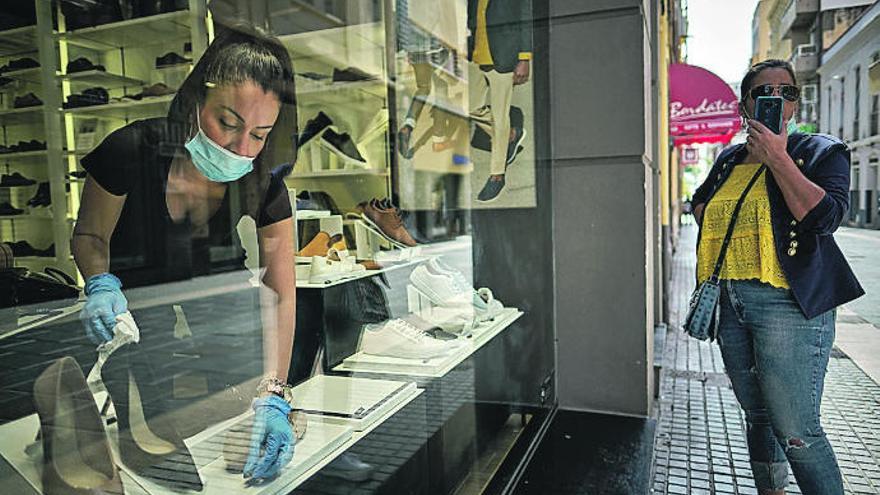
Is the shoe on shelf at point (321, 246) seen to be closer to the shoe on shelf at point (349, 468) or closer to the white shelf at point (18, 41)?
the shoe on shelf at point (349, 468)

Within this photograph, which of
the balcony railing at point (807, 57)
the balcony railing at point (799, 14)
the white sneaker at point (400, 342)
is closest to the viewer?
the white sneaker at point (400, 342)

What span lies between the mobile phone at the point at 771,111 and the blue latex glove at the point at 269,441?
1.97 meters

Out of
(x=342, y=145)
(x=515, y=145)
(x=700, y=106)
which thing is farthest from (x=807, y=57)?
(x=700, y=106)

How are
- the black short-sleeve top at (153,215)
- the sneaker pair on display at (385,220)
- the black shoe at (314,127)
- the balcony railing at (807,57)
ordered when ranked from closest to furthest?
the black short-sleeve top at (153,215) < the black shoe at (314,127) < the sneaker pair on display at (385,220) < the balcony railing at (807,57)

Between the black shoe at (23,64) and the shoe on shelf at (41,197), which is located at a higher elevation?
the black shoe at (23,64)

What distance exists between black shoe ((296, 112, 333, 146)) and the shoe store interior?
0.06 feet

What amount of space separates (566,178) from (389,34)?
1452 millimetres

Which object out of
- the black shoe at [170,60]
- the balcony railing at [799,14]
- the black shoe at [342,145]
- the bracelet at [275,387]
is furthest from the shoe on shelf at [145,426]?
the balcony railing at [799,14]

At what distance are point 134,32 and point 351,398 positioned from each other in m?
1.38

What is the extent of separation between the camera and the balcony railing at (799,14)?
382 centimetres

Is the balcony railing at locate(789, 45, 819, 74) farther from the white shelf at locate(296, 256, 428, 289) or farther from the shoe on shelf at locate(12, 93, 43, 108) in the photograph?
the shoe on shelf at locate(12, 93, 43, 108)

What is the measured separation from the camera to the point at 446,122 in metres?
3.66

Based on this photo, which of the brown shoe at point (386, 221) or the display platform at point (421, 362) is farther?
the brown shoe at point (386, 221)

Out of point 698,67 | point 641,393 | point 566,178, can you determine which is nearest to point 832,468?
point 641,393
